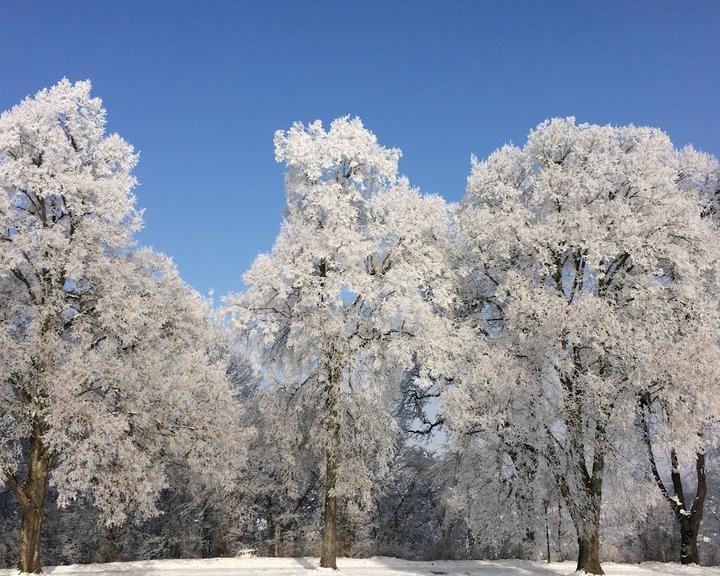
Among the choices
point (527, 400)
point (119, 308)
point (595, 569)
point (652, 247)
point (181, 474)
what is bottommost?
point (595, 569)

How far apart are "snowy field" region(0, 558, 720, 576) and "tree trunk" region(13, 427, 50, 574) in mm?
534

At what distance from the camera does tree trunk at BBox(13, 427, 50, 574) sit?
17.9 m

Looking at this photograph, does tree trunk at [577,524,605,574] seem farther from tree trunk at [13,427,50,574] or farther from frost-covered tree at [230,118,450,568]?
tree trunk at [13,427,50,574]

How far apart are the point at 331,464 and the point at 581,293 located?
9.51 metres

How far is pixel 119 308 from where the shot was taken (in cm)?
1909

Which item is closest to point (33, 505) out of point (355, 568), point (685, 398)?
point (355, 568)

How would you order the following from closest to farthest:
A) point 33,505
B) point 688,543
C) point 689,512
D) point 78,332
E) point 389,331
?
point 33,505, point 78,332, point 389,331, point 688,543, point 689,512

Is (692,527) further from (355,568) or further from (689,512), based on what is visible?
(355,568)

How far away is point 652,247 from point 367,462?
12357 mm

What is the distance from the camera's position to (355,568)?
828 inches

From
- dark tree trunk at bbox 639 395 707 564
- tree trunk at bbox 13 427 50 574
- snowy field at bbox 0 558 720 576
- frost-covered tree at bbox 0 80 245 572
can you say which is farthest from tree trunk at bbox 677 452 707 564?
tree trunk at bbox 13 427 50 574

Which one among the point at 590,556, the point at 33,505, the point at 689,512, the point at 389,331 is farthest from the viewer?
the point at 689,512

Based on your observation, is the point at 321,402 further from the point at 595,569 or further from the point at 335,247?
the point at 595,569

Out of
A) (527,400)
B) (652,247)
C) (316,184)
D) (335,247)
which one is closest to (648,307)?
(652,247)
